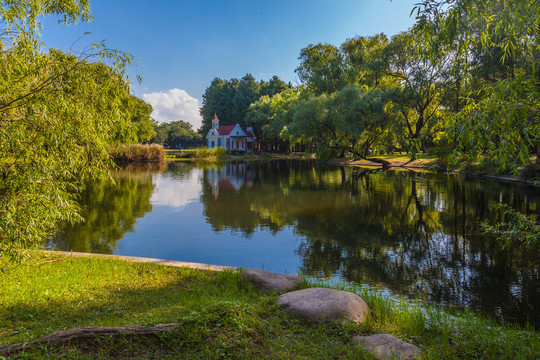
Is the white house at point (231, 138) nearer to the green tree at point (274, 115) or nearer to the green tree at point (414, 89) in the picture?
the green tree at point (274, 115)

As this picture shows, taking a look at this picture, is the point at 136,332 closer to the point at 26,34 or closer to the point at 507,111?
the point at 507,111

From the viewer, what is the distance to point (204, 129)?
8762 cm

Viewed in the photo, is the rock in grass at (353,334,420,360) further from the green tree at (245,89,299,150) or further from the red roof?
the red roof

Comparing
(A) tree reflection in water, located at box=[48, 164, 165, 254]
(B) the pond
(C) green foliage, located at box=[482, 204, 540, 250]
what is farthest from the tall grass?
(C) green foliage, located at box=[482, 204, 540, 250]

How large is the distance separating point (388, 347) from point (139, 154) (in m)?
53.5

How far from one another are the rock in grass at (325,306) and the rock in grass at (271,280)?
40.6 inches

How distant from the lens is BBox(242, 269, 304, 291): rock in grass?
248 inches

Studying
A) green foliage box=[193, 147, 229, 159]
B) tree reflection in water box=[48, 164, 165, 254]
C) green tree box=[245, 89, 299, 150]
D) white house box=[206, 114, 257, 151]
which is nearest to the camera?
tree reflection in water box=[48, 164, 165, 254]

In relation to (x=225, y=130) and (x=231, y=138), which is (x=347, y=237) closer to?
(x=231, y=138)

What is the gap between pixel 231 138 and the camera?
75.6m

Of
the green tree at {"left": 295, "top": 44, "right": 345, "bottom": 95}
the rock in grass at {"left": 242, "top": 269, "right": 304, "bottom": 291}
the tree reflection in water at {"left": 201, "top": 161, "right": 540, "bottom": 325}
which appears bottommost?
the tree reflection in water at {"left": 201, "top": 161, "right": 540, "bottom": 325}

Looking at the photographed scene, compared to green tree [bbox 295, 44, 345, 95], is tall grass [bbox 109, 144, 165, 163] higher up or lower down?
lower down

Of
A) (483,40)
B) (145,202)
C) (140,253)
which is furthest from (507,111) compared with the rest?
(145,202)

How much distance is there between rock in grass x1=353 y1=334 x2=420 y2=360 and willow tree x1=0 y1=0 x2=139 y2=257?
16.7ft
